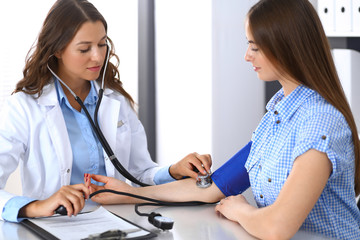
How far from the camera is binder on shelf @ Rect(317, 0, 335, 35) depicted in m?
2.40

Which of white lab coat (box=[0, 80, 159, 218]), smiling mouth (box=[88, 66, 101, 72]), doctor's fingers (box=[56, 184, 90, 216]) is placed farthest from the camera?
smiling mouth (box=[88, 66, 101, 72])

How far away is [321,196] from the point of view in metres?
1.31

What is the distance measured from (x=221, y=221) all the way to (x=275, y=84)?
1.69m

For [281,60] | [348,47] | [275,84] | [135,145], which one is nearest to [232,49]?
[275,84]

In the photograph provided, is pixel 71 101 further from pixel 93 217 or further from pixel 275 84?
pixel 275 84

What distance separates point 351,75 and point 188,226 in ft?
4.67

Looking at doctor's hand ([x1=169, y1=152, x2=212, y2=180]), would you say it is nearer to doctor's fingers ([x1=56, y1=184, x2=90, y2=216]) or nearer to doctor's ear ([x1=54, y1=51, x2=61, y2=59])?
doctor's fingers ([x1=56, y1=184, x2=90, y2=216])

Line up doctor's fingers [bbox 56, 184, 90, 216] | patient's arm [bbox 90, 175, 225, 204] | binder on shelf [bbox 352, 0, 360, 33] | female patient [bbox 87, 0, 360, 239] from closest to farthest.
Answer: female patient [bbox 87, 0, 360, 239] < doctor's fingers [bbox 56, 184, 90, 216] < patient's arm [bbox 90, 175, 225, 204] < binder on shelf [bbox 352, 0, 360, 33]

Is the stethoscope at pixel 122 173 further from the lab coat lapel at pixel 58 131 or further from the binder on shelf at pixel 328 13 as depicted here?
the binder on shelf at pixel 328 13

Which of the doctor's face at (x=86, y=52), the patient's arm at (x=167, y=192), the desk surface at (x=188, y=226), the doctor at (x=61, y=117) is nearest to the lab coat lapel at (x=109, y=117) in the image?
the doctor at (x=61, y=117)

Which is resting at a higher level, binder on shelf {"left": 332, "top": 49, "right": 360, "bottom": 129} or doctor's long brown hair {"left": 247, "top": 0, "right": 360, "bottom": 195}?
doctor's long brown hair {"left": 247, "top": 0, "right": 360, "bottom": 195}

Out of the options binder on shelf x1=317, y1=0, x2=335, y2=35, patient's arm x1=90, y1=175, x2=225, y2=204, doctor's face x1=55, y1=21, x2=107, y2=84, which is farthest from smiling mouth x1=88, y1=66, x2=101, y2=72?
binder on shelf x1=317, y1=0, x2=335, y2=35

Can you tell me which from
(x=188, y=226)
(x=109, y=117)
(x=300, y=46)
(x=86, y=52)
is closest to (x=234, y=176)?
(x=188, y=226)

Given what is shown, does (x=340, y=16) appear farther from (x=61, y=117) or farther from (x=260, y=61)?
(x=61, y=117)
